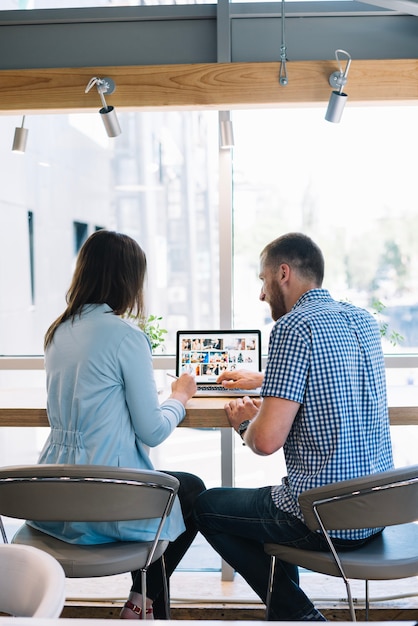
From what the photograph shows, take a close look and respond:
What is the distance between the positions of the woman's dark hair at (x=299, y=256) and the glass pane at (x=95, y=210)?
4.27 ft

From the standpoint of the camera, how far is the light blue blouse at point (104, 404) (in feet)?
6.70

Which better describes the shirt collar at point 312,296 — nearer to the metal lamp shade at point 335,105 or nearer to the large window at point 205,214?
the metal lamp shade at point 335,105

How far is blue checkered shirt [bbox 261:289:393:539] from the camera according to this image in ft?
6.25

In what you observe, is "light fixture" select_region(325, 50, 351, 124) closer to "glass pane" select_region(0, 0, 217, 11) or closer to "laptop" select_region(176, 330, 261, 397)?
"glass pane" select_region(0, 0, 217, 11)

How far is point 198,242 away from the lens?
3.51 meters

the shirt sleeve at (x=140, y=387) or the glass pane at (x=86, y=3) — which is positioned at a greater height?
the glass pane at (x=86, y=3)

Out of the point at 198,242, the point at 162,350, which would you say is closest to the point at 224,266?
the point at 198,242

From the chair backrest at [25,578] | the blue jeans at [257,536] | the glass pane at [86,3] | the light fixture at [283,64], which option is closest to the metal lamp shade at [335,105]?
the light fixture at [283,64]

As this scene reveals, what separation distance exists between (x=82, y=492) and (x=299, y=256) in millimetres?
941

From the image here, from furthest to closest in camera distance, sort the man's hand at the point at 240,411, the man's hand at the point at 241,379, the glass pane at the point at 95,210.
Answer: the glass pane at the point at 95,210 → the man's hand at the point at 241,379 → the man's hand at the point at 240,411

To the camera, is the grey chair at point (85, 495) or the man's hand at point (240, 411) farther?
the man's hand at point (240, 411)

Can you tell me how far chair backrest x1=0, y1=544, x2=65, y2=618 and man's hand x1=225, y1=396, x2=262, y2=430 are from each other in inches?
47.7

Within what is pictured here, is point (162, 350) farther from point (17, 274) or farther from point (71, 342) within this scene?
point (71, 342)

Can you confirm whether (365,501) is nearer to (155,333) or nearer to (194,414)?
(194,414)
